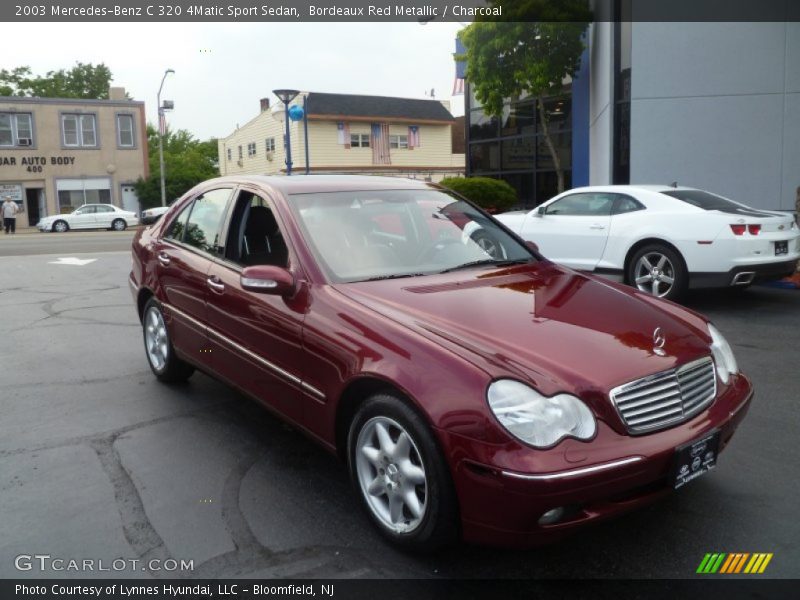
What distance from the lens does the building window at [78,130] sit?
41812 mm

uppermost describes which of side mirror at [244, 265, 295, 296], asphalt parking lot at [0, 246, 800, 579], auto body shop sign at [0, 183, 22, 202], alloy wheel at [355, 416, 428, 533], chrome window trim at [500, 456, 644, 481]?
auto body shop sign at [0, 183, 22, 202]

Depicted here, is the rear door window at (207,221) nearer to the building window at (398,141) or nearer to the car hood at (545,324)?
the car hood at (545,324)

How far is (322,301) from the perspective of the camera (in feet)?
11.7

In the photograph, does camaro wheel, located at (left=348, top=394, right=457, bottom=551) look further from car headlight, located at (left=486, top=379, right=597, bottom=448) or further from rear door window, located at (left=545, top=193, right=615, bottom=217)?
rear door window, located at (left=545, top=193, right=615, bottom=217)

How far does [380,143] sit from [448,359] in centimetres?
4549

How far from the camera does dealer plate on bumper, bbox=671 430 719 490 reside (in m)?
2.83

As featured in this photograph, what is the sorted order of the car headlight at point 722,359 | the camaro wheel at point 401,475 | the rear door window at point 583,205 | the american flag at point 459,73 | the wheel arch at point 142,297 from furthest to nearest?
the american flag at point 459,73 < the rear door window at point 583,205 < the wheel arch at point 142,297 < the car headlight at point 722,359 < the camaro wheel at point 401,475

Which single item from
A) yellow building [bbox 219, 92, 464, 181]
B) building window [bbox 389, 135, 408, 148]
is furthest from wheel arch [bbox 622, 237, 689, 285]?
building window [bbox 389, 135, 408, 148]

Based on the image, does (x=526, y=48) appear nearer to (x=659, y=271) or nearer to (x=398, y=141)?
(x=659, y=271)

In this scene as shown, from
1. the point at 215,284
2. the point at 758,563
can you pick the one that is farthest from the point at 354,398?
the point at 758,563

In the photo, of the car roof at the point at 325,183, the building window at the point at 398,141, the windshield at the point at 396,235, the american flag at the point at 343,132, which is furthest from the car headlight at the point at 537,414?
the building window at the point at 398,141

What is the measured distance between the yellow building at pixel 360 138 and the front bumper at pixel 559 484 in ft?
136

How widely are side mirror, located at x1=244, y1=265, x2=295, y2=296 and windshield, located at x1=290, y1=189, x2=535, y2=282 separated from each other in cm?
22

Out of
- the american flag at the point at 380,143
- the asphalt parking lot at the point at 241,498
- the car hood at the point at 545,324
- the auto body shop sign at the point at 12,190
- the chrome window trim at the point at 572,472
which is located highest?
the american flag at the point at 380,143
